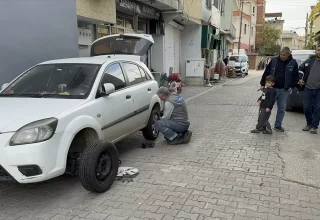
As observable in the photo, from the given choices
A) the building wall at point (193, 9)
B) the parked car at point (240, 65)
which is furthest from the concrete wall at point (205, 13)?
the parked car at point (240, 65)

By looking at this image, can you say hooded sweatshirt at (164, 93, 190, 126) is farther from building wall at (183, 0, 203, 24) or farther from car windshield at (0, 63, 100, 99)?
building wall at (183, 0, 203, 24)

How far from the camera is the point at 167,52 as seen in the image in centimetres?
1639

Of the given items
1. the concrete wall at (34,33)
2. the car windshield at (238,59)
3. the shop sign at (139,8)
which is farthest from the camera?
the car windshield at (238,59)

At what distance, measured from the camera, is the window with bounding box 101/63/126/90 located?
4969mm

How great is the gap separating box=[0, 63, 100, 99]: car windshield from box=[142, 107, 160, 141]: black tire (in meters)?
1.77

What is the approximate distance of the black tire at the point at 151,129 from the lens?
6312mm

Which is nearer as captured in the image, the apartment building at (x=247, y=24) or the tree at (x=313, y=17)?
the tree at (x=313, y=17)

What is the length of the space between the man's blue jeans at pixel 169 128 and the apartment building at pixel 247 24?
37737 mm

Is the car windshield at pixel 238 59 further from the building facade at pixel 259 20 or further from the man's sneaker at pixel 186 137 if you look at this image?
the building facade at pixel 259 20

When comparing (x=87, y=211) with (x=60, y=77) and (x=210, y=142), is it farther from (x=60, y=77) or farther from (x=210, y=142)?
(x=210, y=142)

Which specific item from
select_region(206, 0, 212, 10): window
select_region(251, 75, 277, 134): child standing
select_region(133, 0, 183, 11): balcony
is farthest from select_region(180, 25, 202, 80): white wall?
select_region(251, 75, 277, 134): child standing

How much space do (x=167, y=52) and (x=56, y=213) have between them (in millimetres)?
13480

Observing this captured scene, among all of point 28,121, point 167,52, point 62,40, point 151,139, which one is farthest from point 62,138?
point 167,52

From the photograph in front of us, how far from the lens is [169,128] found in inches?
237
